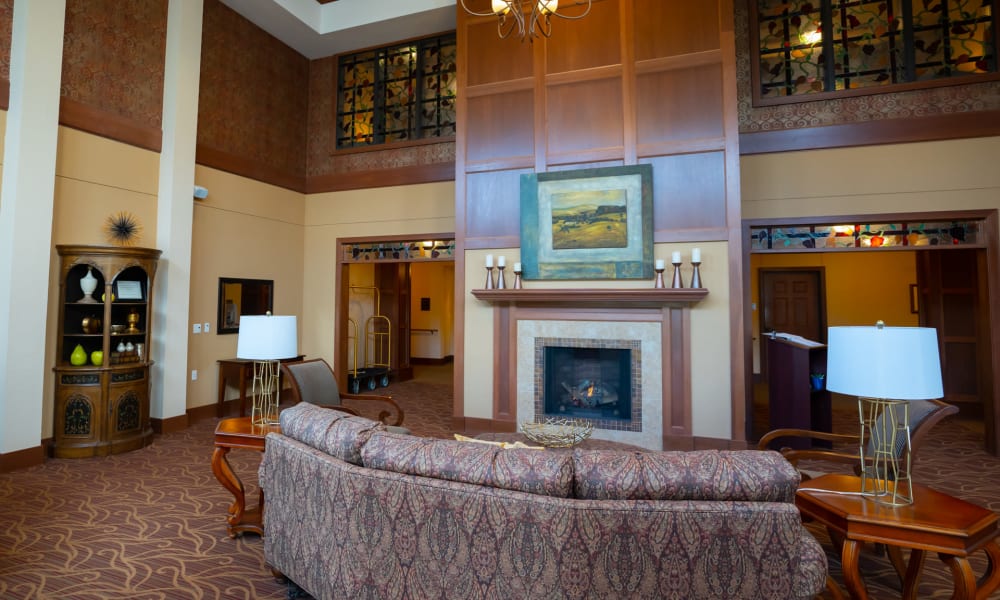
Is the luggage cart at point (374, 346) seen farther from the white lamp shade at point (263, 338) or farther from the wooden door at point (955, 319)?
the wooden door at point (955, 319)

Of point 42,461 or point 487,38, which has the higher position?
point 487,38

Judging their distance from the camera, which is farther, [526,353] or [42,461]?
[526,353]

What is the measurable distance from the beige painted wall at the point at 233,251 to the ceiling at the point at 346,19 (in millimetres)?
2219

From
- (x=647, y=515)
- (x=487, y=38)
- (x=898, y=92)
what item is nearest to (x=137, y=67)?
(x=487, y=38)

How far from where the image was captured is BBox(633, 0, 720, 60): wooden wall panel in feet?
16.8

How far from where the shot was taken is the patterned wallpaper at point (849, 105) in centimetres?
510

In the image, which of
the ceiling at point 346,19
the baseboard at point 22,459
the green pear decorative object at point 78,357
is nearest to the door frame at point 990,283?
the ceiling at point 346,19

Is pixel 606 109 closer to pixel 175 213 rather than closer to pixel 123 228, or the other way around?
pixel 175 213

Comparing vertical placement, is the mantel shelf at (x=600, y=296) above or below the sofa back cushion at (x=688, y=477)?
above

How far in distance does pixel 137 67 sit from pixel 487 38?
3907 millimetres

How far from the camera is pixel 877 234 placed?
5.33 metres

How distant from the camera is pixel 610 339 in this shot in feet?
17.5

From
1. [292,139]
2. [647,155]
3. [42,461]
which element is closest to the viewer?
[42,461]

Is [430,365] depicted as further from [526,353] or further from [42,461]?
[42,461]
